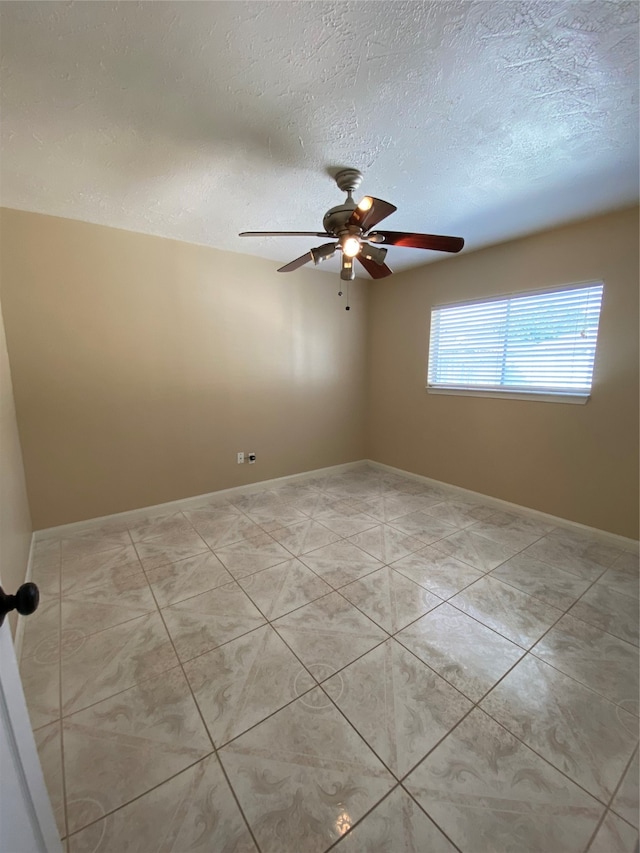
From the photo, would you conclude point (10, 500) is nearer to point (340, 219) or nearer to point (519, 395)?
point (340, 219)

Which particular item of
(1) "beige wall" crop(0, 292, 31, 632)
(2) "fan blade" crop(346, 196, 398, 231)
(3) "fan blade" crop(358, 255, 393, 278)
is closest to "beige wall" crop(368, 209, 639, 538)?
(3) "fan blade" crop(358, 255, 393, 278)

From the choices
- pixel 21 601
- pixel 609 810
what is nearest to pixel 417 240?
pixel 21 601

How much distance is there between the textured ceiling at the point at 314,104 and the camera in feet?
3.70

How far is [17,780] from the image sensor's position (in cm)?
63

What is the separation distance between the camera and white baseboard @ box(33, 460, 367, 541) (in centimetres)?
273

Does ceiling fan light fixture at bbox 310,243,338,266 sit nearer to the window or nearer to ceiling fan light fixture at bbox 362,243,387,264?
ceiling fan light fixture at bbox 362,243,387,264

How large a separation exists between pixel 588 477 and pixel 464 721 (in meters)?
2.20

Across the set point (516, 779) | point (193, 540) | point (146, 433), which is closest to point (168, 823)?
point (516, 779)

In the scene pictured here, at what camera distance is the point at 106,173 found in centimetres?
193

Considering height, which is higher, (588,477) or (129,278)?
(129,278)

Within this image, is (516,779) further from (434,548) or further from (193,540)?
(193,540)

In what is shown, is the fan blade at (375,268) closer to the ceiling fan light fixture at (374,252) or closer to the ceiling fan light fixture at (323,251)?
the ceiling fan light fixture at (374,252)

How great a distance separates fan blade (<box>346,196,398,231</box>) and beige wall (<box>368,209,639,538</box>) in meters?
1.90

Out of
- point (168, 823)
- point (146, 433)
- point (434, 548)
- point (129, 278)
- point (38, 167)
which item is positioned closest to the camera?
point (168, 823)
